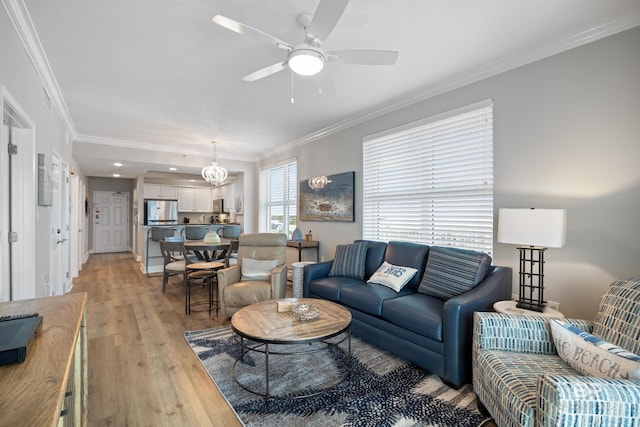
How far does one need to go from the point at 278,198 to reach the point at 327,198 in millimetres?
1892

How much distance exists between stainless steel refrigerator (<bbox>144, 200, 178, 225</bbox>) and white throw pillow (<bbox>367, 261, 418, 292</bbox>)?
747cm

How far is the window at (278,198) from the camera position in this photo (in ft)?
20.3

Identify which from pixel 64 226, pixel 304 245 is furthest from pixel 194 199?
pixel 304 245

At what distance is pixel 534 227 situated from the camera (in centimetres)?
224

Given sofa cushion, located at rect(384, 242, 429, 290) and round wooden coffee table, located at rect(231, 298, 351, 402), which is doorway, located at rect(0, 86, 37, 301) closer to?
round wooden coffee table, located at rect(231, 298, 351, 402)

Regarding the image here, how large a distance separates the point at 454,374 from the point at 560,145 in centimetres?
201

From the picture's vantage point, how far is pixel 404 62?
9.36 ft

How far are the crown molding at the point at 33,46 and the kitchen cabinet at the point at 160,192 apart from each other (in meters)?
5.30

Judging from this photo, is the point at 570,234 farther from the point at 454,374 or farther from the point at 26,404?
the point at 26,404

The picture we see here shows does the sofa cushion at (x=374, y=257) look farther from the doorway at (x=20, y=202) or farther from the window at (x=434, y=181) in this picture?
the doorway at (x=20, y=202)

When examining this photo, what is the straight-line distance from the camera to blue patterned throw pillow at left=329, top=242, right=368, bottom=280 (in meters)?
3.71

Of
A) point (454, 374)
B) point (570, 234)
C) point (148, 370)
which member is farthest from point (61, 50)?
point (570, 234)

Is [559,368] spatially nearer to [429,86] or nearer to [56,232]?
[429,86]

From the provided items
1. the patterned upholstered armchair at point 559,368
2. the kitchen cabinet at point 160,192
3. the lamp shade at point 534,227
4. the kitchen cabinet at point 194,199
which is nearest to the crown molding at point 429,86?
the lamp shade at point 534,227
